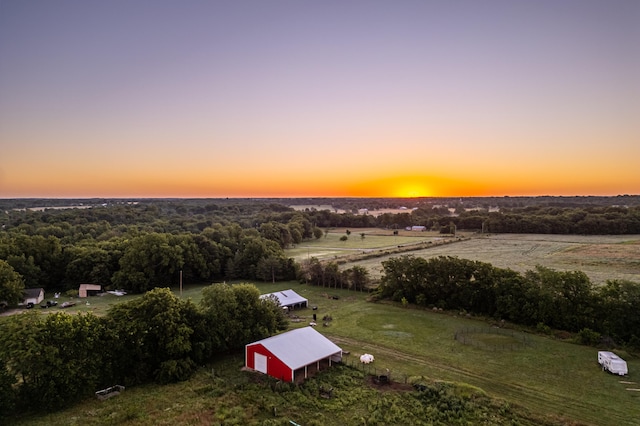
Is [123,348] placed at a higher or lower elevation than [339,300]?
higher

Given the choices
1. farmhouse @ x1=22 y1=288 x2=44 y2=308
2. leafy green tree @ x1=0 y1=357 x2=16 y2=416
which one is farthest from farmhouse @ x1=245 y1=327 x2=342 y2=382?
farmhouse @ x1=22 y1=288 x2=44 y2=308

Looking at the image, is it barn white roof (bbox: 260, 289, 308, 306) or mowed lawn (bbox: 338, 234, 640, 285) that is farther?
mowed lawn (bbox: 338, 234, 640, 285)

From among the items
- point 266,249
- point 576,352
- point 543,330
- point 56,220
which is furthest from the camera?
point 56,220

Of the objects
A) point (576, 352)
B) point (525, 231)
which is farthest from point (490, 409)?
point (525, 231)

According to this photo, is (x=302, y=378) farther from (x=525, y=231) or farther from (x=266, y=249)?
(x=525, y=231)

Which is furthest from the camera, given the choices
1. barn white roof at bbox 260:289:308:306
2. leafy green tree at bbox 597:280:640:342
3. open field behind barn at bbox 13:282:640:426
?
barn white roof at bbox 260:289:308:306

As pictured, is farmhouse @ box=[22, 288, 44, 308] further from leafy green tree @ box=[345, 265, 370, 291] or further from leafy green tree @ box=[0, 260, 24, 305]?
leafy green tree @ box=[345, 265, 370, 291]

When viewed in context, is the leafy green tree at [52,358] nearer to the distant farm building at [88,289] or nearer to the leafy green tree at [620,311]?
the distant farm building at [88,289]
